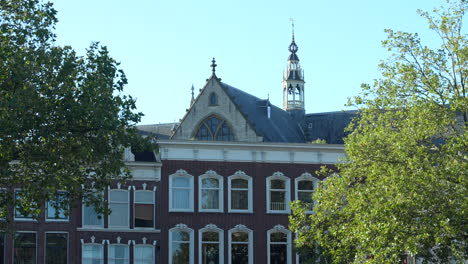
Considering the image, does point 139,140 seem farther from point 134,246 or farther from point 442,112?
point 134,246

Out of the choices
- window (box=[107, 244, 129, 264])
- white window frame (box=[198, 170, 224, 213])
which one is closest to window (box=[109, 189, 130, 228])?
window (box=[107, 244, 129, 264])

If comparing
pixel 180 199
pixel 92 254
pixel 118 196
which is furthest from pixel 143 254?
pixel 180 199

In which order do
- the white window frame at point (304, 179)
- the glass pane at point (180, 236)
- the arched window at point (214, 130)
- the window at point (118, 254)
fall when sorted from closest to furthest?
the window at point (118, 254) → the glass pane at point (180, 236) → the white window frame at point (304, 179) → the arched window at point (214, 130)

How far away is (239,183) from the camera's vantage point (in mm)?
48281

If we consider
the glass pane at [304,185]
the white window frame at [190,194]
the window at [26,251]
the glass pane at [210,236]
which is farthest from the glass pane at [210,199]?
the window at [26,251]

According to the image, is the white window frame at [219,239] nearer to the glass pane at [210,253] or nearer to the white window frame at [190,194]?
the glass pane at [210,253]

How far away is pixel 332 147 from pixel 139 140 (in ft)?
69.7

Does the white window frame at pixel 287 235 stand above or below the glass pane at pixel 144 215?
below

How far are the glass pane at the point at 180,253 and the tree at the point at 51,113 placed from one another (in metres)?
18.0

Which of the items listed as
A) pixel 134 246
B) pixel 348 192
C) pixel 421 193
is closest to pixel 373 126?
pixel 348 192

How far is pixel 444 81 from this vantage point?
32688 mm

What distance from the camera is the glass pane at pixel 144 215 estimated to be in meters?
47.0

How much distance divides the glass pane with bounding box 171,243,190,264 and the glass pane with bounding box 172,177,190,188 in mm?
2978

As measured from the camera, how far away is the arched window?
216ft
